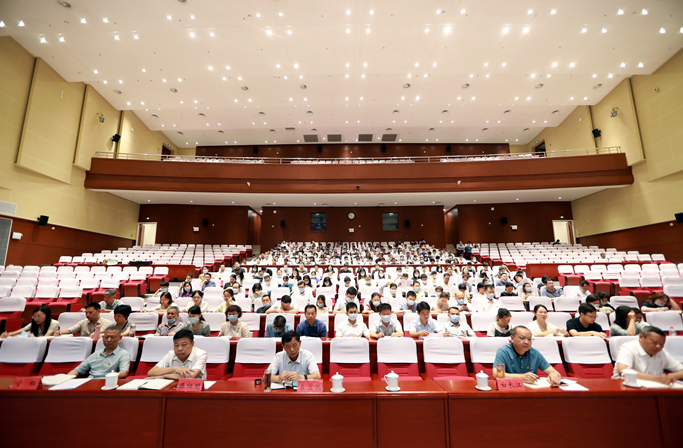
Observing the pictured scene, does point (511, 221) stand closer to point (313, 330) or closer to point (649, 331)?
point (649, 331)

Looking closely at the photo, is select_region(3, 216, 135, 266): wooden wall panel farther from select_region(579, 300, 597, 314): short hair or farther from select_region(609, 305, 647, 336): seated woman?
select_region(609, 305, 647, 336): seated woman

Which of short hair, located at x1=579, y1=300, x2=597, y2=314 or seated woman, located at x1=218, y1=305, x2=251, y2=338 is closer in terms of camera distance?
short hair, located at x1=579, y1=300, x2=597, y2=314

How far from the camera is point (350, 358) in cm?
317

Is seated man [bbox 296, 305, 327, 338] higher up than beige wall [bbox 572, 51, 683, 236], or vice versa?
beige wall [bbox 572, 51, 683, 236]

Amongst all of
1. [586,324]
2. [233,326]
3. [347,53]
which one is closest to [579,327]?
[586,324]

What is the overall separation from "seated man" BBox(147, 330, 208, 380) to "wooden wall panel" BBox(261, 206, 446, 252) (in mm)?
13495

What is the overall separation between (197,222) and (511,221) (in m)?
15.9

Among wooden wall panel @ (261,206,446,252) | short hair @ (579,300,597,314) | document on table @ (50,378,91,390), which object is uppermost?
wooden wall panel @ (261,206,446,252)

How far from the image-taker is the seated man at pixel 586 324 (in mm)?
3582

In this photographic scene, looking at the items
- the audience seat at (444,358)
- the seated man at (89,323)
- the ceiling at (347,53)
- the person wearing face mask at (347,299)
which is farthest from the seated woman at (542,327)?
the ceiling at (347,53)

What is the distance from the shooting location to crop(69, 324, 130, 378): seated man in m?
2.74

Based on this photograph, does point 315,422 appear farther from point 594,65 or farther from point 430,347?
point 594,65

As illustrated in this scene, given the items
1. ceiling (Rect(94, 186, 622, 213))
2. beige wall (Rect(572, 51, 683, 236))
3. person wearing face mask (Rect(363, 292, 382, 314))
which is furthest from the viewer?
ceiling (Rect(94, 186, 622, 213))

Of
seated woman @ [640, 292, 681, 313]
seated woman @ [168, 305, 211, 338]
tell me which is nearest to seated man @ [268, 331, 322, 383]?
seated woman @ [168, 305, 211, 338]
